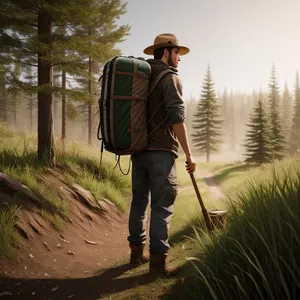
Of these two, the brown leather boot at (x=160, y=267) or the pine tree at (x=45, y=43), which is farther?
the pine tree at (x=45, y=43)

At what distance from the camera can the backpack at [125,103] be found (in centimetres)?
331

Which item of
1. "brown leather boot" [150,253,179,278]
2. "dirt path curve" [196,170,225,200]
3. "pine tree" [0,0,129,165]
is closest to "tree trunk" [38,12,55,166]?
"pine tree" [0,0,129,165]

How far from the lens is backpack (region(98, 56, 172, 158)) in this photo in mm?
3311

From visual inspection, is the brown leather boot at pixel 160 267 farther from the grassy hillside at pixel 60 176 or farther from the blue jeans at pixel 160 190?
the grassy hillside at pixel 60 176

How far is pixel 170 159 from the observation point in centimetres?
348

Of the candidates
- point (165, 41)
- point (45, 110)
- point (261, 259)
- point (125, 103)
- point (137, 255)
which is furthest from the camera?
point (45, 110)

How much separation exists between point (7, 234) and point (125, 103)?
7.77ft

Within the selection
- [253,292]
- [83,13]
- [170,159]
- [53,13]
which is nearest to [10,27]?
[53,13]

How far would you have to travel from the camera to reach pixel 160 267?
3.35m

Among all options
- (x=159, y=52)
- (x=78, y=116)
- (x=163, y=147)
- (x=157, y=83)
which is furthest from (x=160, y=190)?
(x=78, y=116)

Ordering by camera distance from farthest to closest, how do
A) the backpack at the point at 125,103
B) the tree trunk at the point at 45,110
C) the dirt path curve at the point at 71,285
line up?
1. the tree trunk at the point at 45,110
2. the backpack at the point at 125,103
3. the dirt path curve at the point at 71,285

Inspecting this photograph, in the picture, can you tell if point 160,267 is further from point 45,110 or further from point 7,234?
point 45,110

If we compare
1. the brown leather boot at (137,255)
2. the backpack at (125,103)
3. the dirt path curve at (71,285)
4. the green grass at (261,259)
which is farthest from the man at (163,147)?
the green grass at (261,259)

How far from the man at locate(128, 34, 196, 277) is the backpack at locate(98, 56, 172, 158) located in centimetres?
14
